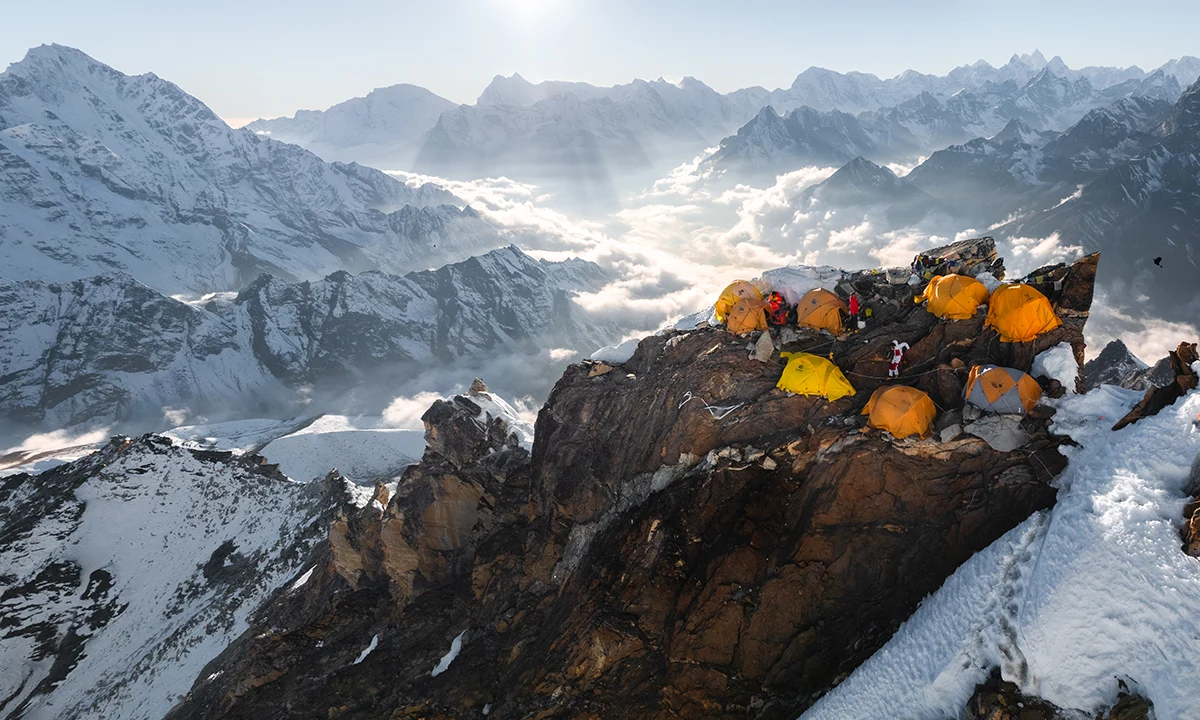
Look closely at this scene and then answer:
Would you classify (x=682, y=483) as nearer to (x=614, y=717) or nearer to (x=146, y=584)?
(x=614, y=717)

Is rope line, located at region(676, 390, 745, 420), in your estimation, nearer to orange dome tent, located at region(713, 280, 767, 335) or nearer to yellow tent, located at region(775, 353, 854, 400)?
yellow tent, located at region(775, 353, 854, 400)

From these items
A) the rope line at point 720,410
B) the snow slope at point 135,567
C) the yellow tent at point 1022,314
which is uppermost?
the yellow tent at point 1022,314

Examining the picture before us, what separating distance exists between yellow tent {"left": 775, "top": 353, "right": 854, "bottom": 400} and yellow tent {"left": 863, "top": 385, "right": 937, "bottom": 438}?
1852 mm

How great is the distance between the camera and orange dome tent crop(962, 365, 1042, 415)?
753 inches

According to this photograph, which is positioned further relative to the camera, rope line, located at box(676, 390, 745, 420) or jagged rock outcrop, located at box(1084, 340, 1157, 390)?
jagged rock outcrop, located at box(1084, 340, 1157, 390)

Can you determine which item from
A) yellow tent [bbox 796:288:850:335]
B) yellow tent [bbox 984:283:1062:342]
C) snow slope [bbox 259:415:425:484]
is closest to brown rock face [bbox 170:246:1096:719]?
yellow tent [bbox 984:283:1062:342]

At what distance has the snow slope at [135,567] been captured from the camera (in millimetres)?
50031

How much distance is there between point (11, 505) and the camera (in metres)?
71.1

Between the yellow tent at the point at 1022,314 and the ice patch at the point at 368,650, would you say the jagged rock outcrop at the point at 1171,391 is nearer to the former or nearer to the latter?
the yellow tent at the point at 1022,314

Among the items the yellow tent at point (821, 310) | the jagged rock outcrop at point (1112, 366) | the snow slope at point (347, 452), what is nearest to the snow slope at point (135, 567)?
the snow slope at point (347, 452)

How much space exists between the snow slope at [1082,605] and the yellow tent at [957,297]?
5796 millimetres

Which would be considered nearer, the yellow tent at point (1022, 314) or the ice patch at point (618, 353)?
the yellow tent at point (1022, 314)

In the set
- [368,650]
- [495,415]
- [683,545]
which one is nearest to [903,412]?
[683,545]

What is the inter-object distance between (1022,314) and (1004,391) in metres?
3.91
